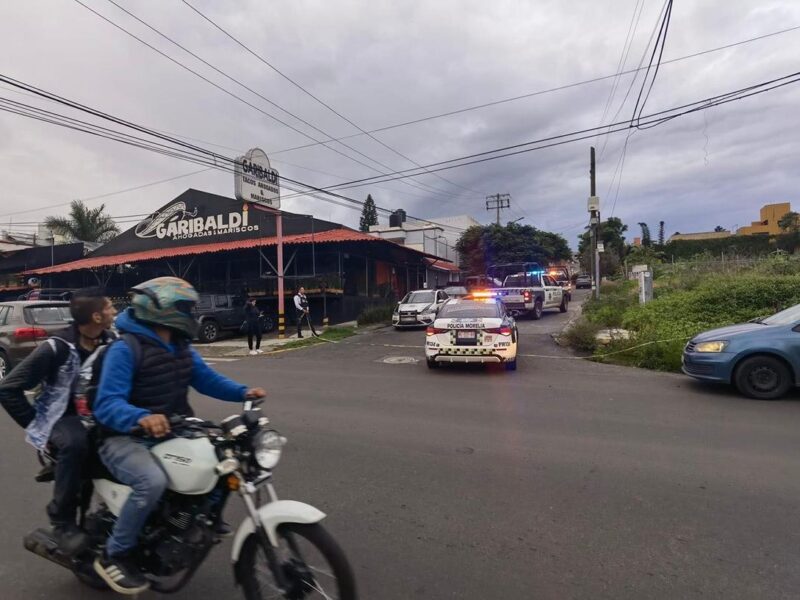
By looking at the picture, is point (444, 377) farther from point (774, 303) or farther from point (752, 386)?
point (774, 303)

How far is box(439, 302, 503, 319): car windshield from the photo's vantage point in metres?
10.2

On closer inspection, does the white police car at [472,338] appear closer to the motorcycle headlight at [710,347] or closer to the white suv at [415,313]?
the motorcycle headlight at [710,347]

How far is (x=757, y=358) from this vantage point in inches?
294

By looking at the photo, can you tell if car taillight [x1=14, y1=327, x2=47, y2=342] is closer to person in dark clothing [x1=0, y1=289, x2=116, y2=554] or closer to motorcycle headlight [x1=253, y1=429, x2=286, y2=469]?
person in dark clothing [x1=0, y1=289, x2=116, y2=554]

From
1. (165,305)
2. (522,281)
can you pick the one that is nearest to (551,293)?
(522,281)

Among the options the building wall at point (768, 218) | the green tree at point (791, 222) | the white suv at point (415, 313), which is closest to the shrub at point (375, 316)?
the white suv at point (415, 313)

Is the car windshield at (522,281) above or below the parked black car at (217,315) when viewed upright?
above

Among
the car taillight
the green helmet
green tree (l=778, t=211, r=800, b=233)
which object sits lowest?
the car taillight

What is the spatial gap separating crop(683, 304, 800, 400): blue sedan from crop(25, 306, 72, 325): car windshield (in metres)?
11.1

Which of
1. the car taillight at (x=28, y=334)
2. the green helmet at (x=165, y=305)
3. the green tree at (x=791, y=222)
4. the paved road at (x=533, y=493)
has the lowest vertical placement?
the paved road at (x=533, y=493)

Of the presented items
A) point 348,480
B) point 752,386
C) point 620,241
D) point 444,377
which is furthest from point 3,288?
point 620,241

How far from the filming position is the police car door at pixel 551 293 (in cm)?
2147

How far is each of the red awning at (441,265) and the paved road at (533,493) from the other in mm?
23887

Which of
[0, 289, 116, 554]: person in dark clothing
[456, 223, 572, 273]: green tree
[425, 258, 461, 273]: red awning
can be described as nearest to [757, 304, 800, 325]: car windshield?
[0, 289, 116, 554]: person in dark clothing
